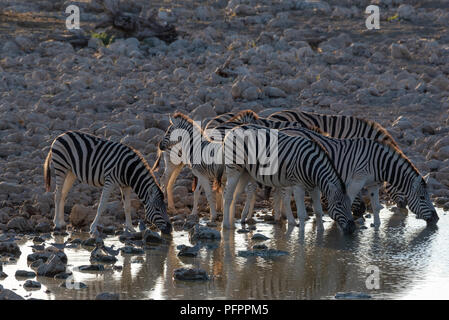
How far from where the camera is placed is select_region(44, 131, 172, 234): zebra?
11211mm

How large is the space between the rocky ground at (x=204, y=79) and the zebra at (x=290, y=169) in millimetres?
1198

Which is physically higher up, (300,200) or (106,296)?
(300,200)

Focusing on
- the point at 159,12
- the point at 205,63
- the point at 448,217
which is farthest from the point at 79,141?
the point at 159,12

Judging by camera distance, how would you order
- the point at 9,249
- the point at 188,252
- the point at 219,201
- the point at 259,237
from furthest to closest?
the point at 219,201
the point at 259,237
the point at 188,252
the point at 9,249

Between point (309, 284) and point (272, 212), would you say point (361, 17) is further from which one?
point (309, 284)

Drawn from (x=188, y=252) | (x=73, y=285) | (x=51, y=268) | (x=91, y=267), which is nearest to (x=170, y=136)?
(x=188, y=252)

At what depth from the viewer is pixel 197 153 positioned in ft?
40.4

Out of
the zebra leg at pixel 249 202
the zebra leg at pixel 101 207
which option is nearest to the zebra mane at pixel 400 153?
the zebra leg at pixel 249 202

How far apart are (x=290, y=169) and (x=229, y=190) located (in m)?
0.91

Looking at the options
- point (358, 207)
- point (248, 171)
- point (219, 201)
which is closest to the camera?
point (248, 171)

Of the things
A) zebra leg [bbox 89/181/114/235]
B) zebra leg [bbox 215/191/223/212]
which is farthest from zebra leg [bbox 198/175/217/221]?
zebra leg [bbox 89/181/114/235]

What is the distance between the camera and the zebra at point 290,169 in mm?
11172

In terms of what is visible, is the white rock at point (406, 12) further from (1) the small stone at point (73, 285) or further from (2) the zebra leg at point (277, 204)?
(1) the small stone at point (73, 285)

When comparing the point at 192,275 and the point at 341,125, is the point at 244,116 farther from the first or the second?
the point at 192,275
